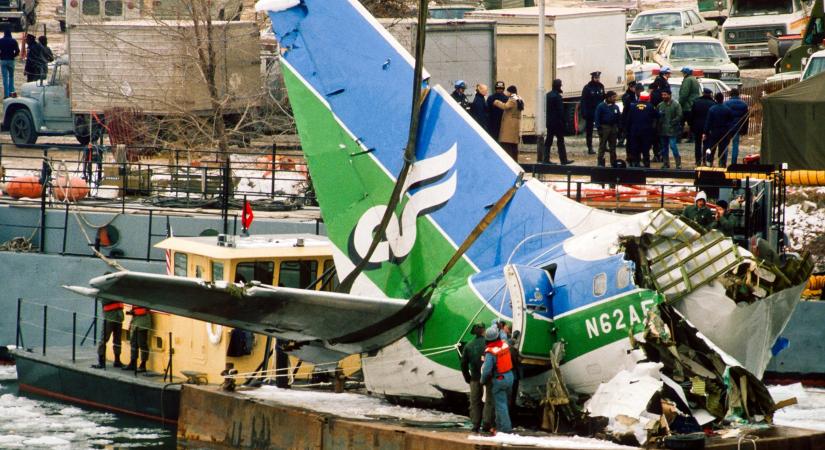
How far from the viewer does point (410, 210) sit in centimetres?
1501

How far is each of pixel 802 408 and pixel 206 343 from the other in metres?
A: 8.13

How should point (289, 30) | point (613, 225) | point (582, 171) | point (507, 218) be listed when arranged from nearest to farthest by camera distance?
1. point (613, 225)
2. point (507, 218)
3. point (289, 30)
4. point (582, 171)

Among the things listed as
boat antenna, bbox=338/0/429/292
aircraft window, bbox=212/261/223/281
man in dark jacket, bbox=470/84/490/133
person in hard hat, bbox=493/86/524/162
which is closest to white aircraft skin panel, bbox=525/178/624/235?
boat antenna, bbox=338/0/429/292

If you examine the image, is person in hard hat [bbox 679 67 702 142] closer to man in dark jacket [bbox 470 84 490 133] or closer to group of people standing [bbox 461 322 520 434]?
man in dark jacket [bbox 470 84 490 133]

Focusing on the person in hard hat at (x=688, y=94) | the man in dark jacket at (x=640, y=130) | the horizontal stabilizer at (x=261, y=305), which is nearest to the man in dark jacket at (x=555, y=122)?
the man in dark jacket at (x=640, y=130)

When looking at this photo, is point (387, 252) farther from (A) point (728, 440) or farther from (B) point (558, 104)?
(B) point (558, 104)

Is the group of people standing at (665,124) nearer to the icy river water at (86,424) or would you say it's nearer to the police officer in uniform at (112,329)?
the icy river water at (86,424)

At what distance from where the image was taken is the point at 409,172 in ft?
49.2

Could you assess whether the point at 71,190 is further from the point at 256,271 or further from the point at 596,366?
the point at 596,366

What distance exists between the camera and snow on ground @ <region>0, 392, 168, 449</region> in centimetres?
1814

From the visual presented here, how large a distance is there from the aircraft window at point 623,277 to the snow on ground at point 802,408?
6332mm

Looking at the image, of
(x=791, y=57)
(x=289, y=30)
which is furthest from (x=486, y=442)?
(x=791, y=57)

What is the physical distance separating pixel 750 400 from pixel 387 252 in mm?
4101

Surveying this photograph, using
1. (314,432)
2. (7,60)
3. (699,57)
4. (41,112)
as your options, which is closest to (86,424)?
(314,432)
